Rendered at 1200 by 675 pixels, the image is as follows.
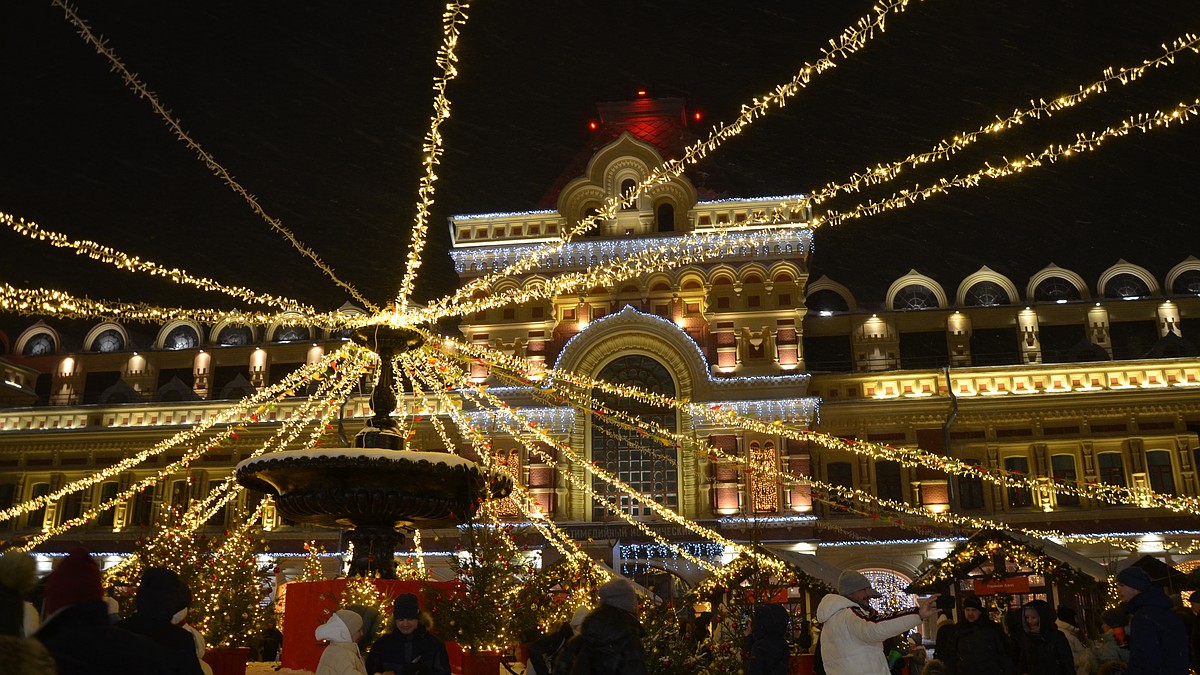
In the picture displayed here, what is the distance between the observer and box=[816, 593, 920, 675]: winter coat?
20.1ft

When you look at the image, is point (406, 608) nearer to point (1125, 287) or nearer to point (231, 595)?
point (231, 595)

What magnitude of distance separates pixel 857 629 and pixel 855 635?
51 mm

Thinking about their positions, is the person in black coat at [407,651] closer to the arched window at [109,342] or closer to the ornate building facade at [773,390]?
the ornate building facade at [773,390]

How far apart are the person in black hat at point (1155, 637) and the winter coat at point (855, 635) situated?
141 cm

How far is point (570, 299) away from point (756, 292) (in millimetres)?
5858

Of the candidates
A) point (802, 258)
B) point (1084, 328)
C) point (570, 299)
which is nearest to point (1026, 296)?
point (1084, 328)

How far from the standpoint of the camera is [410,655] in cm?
706

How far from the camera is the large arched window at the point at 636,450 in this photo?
96.5 ft

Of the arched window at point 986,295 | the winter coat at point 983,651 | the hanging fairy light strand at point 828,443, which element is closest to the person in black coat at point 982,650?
the winter coat at point 983,651

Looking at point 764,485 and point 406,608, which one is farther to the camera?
point 764,485

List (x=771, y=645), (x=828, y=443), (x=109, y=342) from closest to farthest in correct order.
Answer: (x=771, y=645)
(x=828, y=443)
(x=109, y=342)

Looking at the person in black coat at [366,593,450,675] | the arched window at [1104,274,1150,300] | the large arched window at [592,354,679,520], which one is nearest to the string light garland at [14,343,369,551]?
the large arched window at [592,354,679,520]

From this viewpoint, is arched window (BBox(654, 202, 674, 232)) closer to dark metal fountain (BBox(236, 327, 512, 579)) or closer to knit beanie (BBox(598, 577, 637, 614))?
dark metal fountain (BBox(236, 327, 512, 579))

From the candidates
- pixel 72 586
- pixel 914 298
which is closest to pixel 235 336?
pixel 914 298
